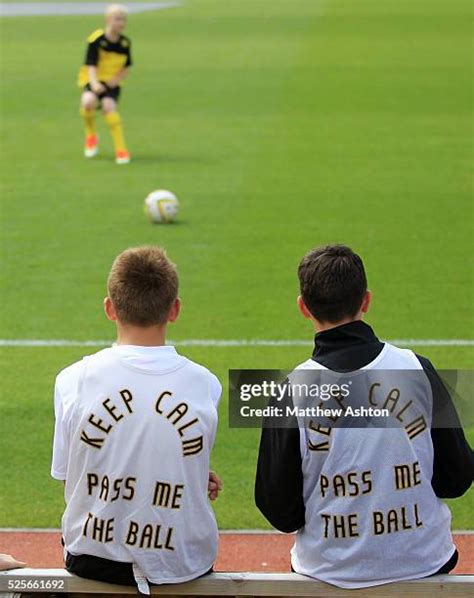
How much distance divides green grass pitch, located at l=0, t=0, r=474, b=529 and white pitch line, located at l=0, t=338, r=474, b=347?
0.37 feet

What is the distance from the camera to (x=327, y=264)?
4164mm

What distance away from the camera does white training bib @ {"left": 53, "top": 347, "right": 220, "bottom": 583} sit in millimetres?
4047

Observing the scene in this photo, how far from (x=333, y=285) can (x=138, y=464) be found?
32.8 inches

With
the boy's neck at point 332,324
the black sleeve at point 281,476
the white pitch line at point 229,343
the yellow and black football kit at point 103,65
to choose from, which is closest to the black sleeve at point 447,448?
the boy's neck at point 332,324

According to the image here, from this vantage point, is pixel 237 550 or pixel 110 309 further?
pixel 237 550

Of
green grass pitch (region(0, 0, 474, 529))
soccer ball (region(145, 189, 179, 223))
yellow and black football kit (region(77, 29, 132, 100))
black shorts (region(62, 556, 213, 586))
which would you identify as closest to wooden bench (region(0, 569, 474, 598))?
black shorts (region(62, 556, 213, 586))

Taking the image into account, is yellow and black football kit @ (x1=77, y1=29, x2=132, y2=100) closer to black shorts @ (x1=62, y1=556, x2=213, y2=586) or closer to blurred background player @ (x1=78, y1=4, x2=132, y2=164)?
blurred background player @ (x1=78, y1=4, x2=132, y2=164)

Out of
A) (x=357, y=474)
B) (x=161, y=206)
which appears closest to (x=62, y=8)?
(x=161, y=206)

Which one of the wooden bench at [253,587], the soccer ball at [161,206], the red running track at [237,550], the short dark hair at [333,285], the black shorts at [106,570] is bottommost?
the red running track at [237,550]

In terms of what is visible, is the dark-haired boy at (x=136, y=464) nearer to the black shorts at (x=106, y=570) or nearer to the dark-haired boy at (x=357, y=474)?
the black shorts at (x=106, y=570)

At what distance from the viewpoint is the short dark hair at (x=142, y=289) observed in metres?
4.18

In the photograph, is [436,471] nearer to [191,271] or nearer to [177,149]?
[191,271]

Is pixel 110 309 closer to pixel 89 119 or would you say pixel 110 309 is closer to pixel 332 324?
pixel 332 324

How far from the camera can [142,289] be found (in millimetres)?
4176
